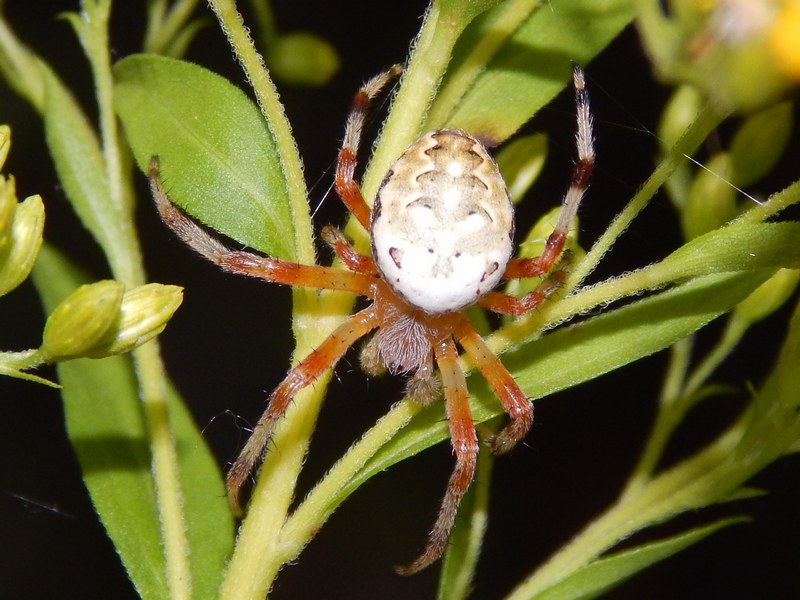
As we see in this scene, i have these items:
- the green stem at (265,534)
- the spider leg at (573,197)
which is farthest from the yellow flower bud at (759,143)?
the green stem at (265,534)

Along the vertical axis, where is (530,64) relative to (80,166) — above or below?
below

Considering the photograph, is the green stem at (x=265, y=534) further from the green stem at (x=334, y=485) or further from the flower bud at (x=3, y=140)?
the flower bud at (x=3, y=140)

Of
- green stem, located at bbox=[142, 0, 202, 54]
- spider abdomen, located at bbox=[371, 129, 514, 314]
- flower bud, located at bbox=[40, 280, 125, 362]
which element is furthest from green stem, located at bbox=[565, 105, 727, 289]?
green stem, located at bbox=[142, 0, 202, 54]

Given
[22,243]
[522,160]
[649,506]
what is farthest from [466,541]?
[22,243]

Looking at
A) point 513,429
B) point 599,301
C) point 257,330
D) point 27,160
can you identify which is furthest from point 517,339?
point 27,160

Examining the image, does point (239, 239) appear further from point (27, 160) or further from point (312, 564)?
point (312, 564)

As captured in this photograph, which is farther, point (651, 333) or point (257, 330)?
point (257, 330)

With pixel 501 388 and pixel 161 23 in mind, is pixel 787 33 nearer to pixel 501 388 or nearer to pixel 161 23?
pixel 501 388
